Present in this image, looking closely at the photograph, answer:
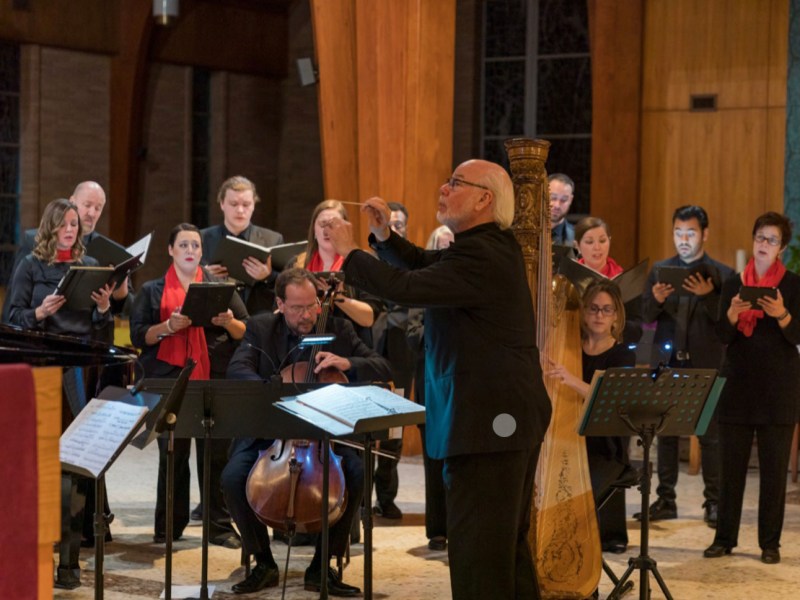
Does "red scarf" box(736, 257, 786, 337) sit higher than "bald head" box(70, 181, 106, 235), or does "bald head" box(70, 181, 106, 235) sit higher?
"bald head" box(70, 181, 106, 235)

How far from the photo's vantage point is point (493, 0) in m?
12.0

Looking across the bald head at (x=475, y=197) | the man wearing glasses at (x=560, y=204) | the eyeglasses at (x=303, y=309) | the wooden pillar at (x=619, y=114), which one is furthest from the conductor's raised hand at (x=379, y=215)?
the wooden pillar at (x=619, y=114)

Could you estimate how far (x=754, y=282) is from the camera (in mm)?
5656

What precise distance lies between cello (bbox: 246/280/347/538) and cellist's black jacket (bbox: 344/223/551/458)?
1094mm

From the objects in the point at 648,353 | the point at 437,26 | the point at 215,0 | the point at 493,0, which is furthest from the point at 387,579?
the point at 215,0

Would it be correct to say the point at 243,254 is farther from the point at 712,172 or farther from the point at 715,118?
the point at 715,118

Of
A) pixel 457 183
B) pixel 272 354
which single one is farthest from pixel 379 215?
pixel 272 354

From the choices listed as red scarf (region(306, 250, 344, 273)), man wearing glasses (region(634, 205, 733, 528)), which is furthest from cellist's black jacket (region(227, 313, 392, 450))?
man wearing glasses (region(634, 205, 733, 528))

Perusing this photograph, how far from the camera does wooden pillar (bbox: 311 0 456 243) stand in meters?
7.73

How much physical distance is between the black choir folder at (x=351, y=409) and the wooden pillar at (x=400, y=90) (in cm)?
398

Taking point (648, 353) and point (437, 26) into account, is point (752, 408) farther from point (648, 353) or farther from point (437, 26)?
point (437, 26)

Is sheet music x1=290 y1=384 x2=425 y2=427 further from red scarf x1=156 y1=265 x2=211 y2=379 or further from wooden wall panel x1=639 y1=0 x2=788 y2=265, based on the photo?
wooden wall panel x1=639 y1=0 x2=788 y2=265

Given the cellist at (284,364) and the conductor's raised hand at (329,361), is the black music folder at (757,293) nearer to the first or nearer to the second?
the cellist at (284,364)

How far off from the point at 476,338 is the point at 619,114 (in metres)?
5.78
